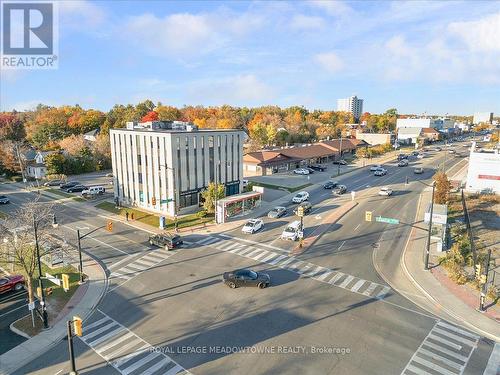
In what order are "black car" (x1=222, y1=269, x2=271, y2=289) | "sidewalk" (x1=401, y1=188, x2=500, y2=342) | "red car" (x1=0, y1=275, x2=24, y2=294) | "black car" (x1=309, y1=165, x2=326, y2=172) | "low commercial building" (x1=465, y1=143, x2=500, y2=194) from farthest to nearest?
"black car" (x1=309, y1=165, x2=326, y2=172), "low commercial building" (x1=465, y1=143, x2=500, y2=194), "black car" (x1=222, y1=269, x2=271, y2=289), "red car" (x1=0, y1=275, x2=24, y2=294), "sidewalk" (x1=401, y1=188, x2=500, y2=342)

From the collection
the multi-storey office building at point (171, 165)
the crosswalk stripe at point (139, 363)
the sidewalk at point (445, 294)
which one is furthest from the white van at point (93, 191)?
the sidewalk at point (445, 294)

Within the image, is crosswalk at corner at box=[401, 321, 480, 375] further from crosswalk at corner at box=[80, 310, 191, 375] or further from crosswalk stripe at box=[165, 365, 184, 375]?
crosswalk at corner at box=[80, 310, 191, 375]

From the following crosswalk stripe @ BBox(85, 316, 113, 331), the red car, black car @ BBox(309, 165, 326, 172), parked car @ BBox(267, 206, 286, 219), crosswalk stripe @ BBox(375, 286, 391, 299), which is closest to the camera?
crosswalk stripe @ BBox(85, 316, 113, 331)

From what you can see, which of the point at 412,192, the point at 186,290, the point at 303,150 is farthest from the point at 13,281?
the point at 303,150

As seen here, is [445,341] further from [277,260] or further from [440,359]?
[277,260]

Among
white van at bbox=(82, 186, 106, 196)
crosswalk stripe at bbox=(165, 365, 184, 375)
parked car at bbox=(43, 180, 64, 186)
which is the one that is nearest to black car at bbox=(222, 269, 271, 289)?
crosswalk stripe at bbox=(165, 365, 184, 375)

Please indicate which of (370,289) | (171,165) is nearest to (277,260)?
(370,289)

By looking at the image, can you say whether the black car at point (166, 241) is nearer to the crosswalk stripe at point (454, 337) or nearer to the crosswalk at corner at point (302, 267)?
the crosswalk at corner at point (302, 267)
